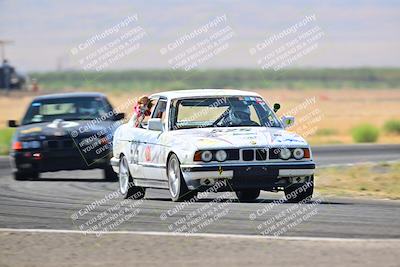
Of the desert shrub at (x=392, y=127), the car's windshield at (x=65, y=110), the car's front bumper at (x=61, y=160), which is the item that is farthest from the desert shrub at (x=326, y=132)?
the car's front bumper at (x=61, y=160)

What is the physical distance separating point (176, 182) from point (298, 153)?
157 centimetres

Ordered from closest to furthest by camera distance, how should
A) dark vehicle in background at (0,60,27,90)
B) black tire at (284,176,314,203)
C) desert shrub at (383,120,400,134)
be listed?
1. black tire at (284,176,314,203)
2. desert shrub at (383,120,400,134)
3. dark vehicle in background at (0,60,27,90)

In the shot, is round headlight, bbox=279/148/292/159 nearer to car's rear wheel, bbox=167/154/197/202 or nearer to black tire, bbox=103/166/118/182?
car's rear wheel, bbox=167/154/197/202

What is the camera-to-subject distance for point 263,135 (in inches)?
600

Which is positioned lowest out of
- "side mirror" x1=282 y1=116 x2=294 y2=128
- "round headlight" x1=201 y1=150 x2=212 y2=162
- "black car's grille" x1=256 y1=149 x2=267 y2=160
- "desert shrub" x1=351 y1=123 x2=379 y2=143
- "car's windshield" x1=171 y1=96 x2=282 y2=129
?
"desert shrub" x1=351 y1=123 x2=379 y2=143

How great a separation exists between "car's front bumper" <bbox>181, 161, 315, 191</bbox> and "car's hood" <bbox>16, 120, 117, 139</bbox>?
6.53m

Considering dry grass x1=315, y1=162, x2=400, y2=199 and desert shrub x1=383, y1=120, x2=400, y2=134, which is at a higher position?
dry grass x1=315, y1=162, x2=400, y2=199

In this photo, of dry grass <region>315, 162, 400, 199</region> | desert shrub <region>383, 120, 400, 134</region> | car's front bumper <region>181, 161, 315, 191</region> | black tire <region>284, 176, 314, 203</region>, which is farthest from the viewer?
desert shrub <region>383, 120, 400, 134</region>

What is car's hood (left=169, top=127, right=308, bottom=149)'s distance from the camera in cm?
1493

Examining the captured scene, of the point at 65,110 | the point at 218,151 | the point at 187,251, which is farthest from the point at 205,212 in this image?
the point at 65,110

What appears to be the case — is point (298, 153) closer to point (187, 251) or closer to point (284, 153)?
point (284, 153)

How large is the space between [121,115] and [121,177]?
434 cm

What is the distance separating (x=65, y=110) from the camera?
22547mm

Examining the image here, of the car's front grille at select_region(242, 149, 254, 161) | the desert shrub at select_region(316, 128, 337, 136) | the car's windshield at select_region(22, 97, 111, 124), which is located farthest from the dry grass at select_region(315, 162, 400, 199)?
the desert shrub at select_region(316, 128, 337, 136)
